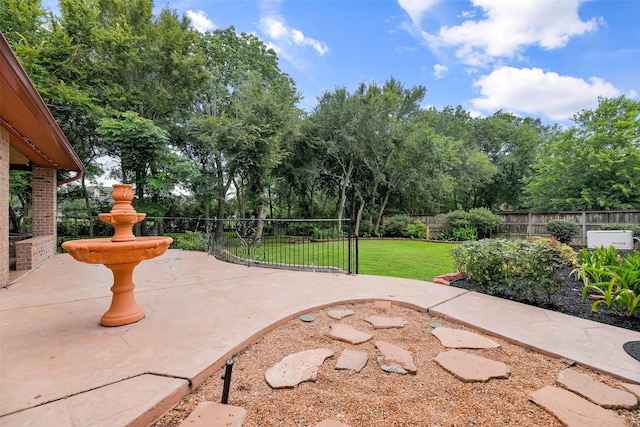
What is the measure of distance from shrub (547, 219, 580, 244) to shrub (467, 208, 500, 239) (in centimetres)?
211

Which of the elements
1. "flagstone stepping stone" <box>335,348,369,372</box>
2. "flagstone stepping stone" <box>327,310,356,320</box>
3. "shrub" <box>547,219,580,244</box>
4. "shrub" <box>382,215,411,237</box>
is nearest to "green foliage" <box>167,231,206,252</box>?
→ "flagstone stepping stone" <box>327,310,356,320</box>

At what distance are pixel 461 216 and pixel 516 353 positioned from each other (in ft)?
34.2

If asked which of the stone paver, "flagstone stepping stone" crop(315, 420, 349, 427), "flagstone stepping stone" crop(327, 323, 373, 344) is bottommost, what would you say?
"flagstone stepping stone" crop(327, 323, 373, 344)

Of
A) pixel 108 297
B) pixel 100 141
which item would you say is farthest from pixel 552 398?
pixel 100 141

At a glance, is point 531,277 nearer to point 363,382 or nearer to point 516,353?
point 516,353

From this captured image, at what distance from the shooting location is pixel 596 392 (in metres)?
1.62

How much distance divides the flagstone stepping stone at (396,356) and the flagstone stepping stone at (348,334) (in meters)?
0.13

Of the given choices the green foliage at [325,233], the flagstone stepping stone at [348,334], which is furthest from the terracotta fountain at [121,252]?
the green foliage at [325,233]

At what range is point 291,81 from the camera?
1369cm

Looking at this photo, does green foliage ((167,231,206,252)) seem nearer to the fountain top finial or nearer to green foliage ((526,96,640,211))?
the fountain top finial

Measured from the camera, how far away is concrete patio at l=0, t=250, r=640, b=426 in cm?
145

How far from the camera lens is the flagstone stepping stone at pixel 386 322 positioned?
2.58m

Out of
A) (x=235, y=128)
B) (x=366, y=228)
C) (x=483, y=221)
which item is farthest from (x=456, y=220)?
(x=235, y=128)

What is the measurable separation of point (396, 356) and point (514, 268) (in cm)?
226
